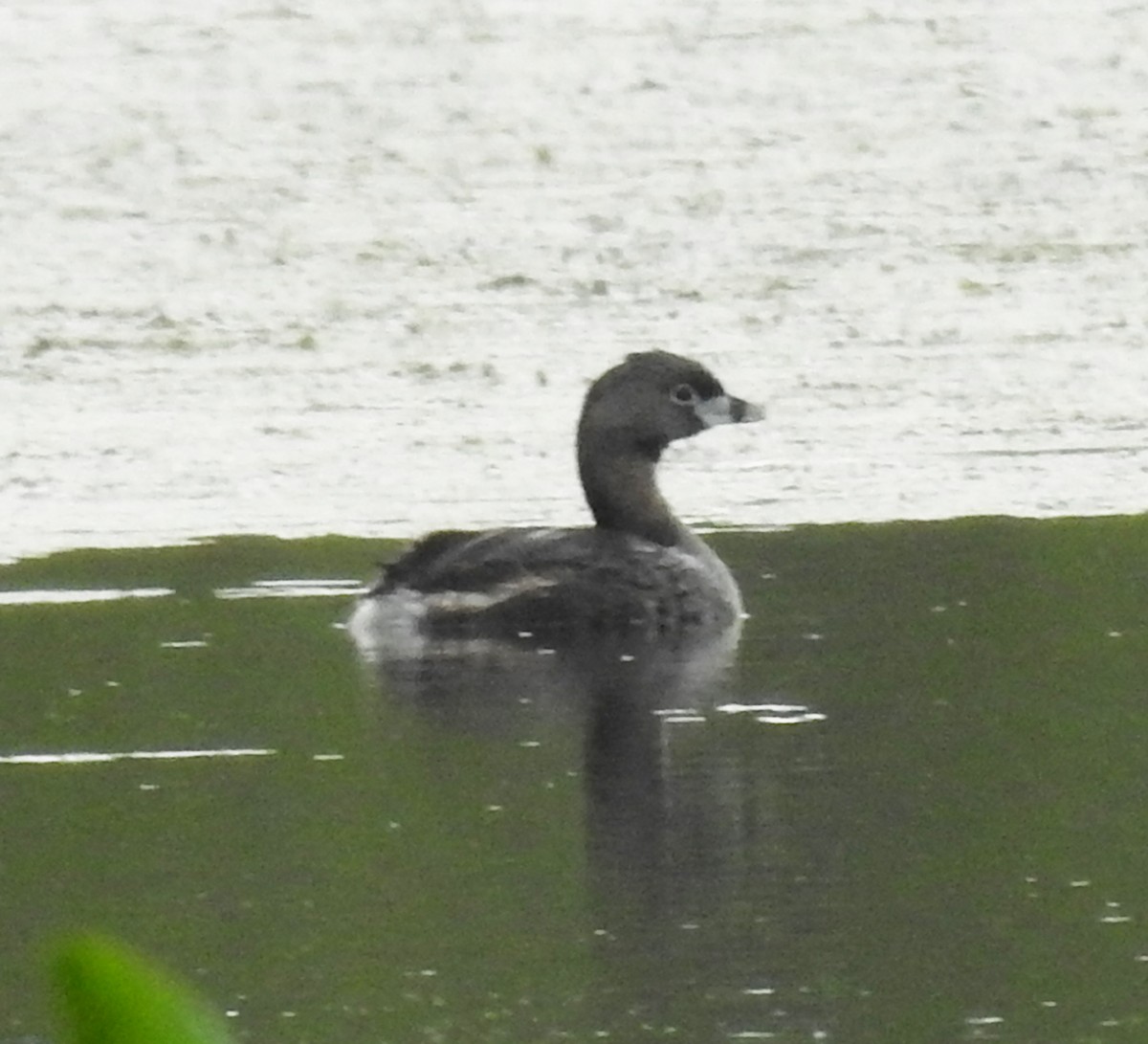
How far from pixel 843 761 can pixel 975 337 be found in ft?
20.6

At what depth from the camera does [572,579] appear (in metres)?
9.23

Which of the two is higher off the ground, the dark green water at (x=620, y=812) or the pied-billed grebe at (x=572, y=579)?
the pied-billed grebe at (x=572, y=579)

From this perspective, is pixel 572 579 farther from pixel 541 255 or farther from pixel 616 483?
pixel 541 255

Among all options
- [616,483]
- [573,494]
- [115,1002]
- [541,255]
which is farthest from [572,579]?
[115,1002]

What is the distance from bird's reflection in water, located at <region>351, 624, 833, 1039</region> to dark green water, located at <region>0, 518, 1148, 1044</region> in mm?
12

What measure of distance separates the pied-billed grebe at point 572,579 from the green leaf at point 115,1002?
22.0 feet

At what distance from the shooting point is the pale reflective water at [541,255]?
36.5 ft

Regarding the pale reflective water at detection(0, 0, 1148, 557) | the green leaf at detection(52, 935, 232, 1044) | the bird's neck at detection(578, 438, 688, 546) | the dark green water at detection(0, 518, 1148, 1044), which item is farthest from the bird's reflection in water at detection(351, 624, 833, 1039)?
the green leaf at detection(52, 935, 232, 1044)

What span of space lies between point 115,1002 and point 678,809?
184 inches

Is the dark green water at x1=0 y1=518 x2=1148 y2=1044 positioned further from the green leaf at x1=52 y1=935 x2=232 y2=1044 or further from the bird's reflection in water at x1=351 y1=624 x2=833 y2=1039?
the green leaf at x1=52 y1=935 x2=232 y2=1044

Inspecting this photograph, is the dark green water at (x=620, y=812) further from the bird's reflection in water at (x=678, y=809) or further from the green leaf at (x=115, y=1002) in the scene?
the green leaf at (x=115, y=1002)

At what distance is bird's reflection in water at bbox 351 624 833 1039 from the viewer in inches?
210

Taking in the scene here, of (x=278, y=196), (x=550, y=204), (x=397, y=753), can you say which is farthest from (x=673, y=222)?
(x=397, y=753)

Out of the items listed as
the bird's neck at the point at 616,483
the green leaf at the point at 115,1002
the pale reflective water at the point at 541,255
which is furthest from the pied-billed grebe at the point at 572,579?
the green leaf at the point at 115,1002
